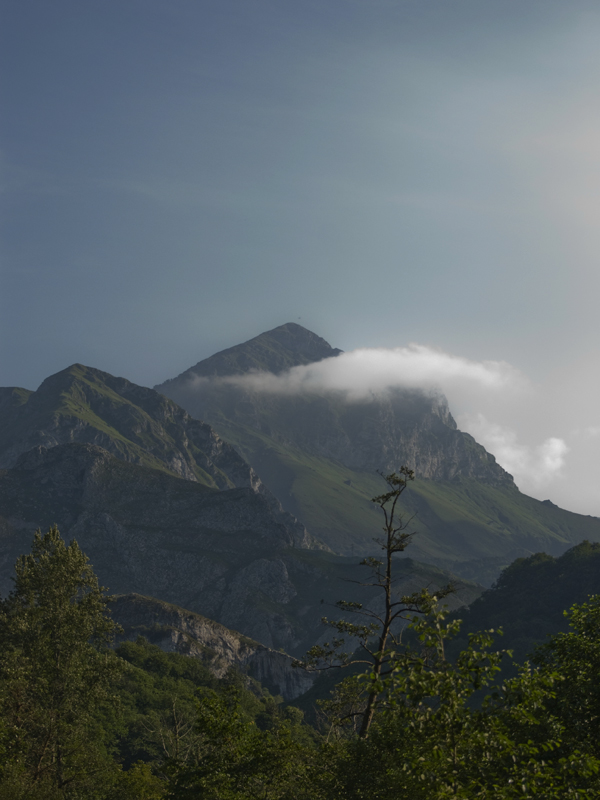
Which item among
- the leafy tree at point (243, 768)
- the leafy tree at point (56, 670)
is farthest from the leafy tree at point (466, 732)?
the leafy tree at point (56, 670)

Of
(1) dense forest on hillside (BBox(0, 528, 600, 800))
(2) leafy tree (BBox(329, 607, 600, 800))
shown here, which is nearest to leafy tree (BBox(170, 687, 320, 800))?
(1) dense forest on hillside (BBox(0, 528, 600, 800))

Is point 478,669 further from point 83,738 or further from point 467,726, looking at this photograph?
point 83,738

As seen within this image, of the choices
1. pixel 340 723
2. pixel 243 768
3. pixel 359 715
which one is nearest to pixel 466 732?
pixel 243 768

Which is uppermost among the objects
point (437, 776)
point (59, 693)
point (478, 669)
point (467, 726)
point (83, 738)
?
point (478, 669)

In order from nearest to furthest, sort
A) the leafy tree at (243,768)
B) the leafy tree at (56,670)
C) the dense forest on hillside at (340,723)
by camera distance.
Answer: the dense forest on hillside at (340,723), the leafy tree at (243,768), the leafy tree at (56,670)

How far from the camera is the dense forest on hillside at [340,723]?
19.7 m

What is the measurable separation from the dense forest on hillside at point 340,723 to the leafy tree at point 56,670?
0.12m

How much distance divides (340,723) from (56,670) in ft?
99.9

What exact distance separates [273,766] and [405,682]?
13520 millimetres

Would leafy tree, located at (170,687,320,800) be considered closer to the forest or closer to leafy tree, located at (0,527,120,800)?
the forest

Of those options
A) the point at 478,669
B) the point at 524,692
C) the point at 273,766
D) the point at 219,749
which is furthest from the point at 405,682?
the point at 219,749

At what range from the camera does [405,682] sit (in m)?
19.2

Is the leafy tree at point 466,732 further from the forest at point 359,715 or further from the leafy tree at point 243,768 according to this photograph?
the leafy tree at point 243,768

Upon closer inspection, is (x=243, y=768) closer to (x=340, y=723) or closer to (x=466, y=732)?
(x=340, y=723)
